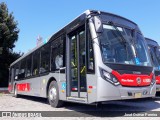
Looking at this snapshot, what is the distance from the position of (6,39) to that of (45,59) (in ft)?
71.6

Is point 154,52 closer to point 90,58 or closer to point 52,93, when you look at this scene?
point 52,93

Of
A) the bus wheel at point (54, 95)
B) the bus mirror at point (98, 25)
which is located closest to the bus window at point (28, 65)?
the bus wheel at point (54, 95)

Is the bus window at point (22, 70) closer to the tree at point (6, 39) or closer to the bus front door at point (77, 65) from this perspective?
the bus front door at point (77, 65)

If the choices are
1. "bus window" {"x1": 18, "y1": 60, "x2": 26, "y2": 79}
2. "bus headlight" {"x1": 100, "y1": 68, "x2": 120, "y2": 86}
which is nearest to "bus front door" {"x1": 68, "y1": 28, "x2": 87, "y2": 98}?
"bus headlight" {"x1": 100, "y1": 68, "x2": 120, "y2": 86}

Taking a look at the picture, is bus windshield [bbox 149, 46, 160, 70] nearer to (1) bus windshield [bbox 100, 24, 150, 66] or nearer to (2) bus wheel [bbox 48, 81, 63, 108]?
(1) bus windshield [bbox 100, 24, 150, 66]

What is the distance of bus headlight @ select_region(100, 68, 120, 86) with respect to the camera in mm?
6785

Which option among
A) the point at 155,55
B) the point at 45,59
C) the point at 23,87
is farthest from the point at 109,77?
the point at 23,87

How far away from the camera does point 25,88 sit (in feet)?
47.7

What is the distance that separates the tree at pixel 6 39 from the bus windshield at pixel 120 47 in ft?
82.0

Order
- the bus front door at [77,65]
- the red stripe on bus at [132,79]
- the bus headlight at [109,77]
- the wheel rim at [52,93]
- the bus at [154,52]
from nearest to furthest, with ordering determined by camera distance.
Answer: the bus headlight at [109,77] < the red stripe on bus at [132,79] < the bus front door at [77,65] < the wheel rim at [52,93] < the bus at [154,52]

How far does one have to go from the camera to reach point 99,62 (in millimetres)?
6895

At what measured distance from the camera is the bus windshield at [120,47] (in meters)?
7.20

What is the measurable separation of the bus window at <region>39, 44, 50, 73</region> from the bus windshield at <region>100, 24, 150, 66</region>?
3.80 meters

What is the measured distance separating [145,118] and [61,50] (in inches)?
154
